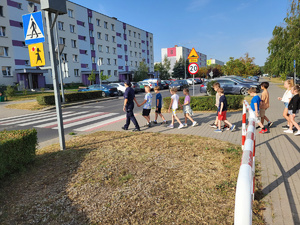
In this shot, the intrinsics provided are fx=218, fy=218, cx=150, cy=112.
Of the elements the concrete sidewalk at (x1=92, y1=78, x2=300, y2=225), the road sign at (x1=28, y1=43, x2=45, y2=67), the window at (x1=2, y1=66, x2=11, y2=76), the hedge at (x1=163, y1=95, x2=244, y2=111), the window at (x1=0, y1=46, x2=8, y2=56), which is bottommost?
the concrete sidewalk at (x1=92, y1=78, x2=300, y2=225)

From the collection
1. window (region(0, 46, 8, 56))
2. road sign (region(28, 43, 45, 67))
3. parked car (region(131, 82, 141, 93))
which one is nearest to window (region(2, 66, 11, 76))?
window (region(0, 46, 8, 56))

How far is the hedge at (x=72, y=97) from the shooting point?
16016 mm

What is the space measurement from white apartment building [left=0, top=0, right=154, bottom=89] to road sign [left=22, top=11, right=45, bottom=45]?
8.67 metres

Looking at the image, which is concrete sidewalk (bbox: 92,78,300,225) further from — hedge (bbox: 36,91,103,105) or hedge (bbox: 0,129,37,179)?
hedge (bbox: 36,91,103,105)

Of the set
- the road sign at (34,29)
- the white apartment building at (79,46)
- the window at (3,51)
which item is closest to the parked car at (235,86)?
the white apartment building at (79,46)

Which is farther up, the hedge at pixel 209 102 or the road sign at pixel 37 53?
the road sign at pixel 37 53

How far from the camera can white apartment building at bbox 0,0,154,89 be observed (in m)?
31.3

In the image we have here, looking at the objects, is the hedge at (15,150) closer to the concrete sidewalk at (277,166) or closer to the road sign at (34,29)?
the road sign at (34,29)

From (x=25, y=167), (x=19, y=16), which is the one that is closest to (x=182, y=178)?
(x=25, y=167)

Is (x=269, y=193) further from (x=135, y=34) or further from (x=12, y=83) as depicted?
(x=135, y=34)

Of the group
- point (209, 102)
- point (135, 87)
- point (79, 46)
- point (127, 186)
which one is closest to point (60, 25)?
point (79, 46)

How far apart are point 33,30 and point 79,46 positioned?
41.6m

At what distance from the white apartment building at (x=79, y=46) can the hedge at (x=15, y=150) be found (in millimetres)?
9882

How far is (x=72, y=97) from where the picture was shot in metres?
18.6
